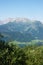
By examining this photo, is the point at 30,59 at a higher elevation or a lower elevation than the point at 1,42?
lower

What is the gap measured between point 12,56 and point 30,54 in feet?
46.9

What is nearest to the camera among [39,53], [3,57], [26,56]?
[3,57]

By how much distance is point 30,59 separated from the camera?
62.1 m

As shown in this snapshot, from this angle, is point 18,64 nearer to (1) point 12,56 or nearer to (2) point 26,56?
(1) point 12,56

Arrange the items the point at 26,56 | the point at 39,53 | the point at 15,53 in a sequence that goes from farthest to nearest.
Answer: the point at 39,53, the point at 26,56, the point at 15,53

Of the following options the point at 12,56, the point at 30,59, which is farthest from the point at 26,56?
the point at 12,56

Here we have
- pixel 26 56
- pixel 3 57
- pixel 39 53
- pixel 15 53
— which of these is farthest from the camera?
pixel 39 53

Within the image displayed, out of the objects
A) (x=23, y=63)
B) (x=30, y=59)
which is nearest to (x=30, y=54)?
(x=30, y=59)

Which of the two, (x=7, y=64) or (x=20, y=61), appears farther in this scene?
(x=20, y=61)

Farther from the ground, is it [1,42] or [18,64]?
[1,42]

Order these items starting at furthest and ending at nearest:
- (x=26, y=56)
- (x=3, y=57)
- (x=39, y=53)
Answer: (x=39, y=53), (x=26, y=56), (x=3, y=57)

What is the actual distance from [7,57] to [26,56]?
41.8 feet

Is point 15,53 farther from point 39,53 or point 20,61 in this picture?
point 39,53

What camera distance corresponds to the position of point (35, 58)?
61844 millimetres
